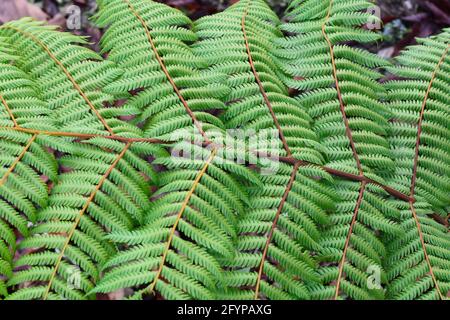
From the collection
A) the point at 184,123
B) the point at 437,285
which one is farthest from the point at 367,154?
the point at 184,123

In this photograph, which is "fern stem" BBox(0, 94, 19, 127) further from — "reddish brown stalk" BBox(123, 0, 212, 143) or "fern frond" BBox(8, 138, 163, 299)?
"reddish brown stalk" BBox(123, 0, 212, 143)

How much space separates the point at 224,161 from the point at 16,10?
87.3 inches

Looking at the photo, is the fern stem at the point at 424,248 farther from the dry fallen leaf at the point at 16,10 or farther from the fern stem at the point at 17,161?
the dry fallen leaf at the point at 16,10

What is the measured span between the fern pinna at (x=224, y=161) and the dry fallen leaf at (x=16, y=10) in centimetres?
123

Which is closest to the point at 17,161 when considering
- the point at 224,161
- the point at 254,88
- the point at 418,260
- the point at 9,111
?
the point at 9,111

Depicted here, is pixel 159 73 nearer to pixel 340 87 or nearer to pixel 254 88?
pixel 254 88

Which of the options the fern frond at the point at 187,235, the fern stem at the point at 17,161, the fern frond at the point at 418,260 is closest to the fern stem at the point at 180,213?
the fern frond at the point at 187,235

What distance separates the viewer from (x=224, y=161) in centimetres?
173

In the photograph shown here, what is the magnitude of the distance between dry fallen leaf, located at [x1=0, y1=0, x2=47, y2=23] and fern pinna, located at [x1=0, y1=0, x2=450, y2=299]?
4.02 feet

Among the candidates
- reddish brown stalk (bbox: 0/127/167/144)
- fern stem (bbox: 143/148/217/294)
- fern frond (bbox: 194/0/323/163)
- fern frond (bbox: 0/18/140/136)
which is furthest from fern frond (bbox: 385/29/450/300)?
fern frond (bbox: 0/18/140/136)

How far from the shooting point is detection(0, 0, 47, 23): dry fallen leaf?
309 centimetres

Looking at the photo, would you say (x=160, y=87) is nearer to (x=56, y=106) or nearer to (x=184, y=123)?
(x=184, y=123)

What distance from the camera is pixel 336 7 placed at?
82.4 inches
